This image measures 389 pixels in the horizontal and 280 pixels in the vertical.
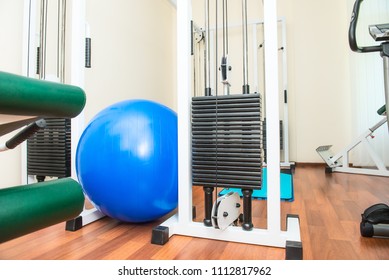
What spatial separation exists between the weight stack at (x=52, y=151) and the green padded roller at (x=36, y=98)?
1.00m

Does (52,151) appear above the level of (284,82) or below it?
below

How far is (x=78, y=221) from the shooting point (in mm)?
1347

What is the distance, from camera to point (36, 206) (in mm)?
628

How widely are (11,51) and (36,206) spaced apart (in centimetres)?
167

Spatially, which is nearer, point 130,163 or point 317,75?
point 130,163

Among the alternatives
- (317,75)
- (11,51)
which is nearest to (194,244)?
(11,51)

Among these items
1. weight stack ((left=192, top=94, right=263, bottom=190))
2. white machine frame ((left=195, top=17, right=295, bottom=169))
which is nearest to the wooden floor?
weight stack ((left=192, top=94, right=263, bottom=190))

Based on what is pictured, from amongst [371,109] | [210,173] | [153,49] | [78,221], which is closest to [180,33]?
[210,173]

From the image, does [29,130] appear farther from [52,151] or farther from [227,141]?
[52,151]

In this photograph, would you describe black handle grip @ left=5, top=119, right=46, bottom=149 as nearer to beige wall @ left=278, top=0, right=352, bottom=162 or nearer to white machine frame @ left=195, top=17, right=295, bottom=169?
white machine frame @ left=195, top=17, right=295, bottom=169

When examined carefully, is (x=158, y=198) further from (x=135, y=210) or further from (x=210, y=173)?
(x=210, y=173)

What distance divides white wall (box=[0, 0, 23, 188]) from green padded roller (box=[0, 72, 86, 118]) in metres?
1.48

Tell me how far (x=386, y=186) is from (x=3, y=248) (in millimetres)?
2645

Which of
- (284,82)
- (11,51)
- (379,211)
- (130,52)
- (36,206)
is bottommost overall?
(379,211)
